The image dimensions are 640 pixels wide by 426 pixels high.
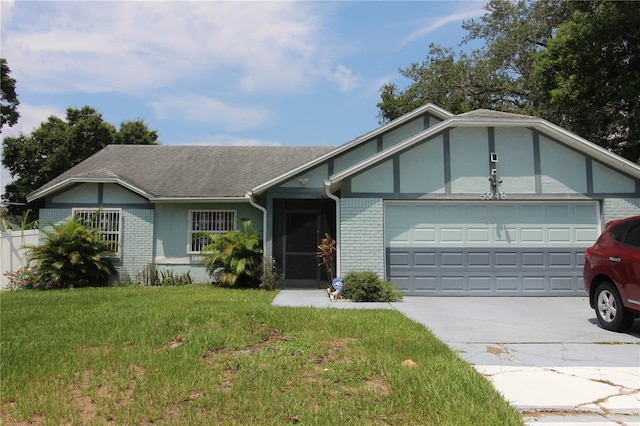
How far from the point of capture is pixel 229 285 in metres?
12.4

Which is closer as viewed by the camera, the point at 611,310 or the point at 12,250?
the point at 611,310

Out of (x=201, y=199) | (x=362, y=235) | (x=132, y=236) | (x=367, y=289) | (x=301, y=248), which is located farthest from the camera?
(x=132, y=236)

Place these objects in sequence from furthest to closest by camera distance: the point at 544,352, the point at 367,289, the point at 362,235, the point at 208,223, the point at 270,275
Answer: the point at 208,223 < the point at 270,275 < the point at 362,235 < the point at 367,289 < the point at 544,352

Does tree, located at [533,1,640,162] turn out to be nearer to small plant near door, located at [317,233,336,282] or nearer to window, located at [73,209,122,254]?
small plant near door, located at [317,233,336,282]

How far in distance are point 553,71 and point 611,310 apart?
13.3 meters

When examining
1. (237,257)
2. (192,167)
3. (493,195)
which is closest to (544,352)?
(493,195)

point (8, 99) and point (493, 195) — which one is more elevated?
point (8, 99)

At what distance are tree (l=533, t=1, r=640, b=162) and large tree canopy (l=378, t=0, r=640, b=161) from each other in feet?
0.10

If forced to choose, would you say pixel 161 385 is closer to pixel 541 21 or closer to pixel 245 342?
pixel 245 342

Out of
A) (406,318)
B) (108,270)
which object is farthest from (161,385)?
(108,270)

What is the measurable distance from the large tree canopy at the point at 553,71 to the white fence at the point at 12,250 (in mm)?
19246

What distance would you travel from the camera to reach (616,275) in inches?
262

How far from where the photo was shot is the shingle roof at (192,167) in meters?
13.9

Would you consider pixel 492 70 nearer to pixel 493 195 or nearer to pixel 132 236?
pixel 493 195
